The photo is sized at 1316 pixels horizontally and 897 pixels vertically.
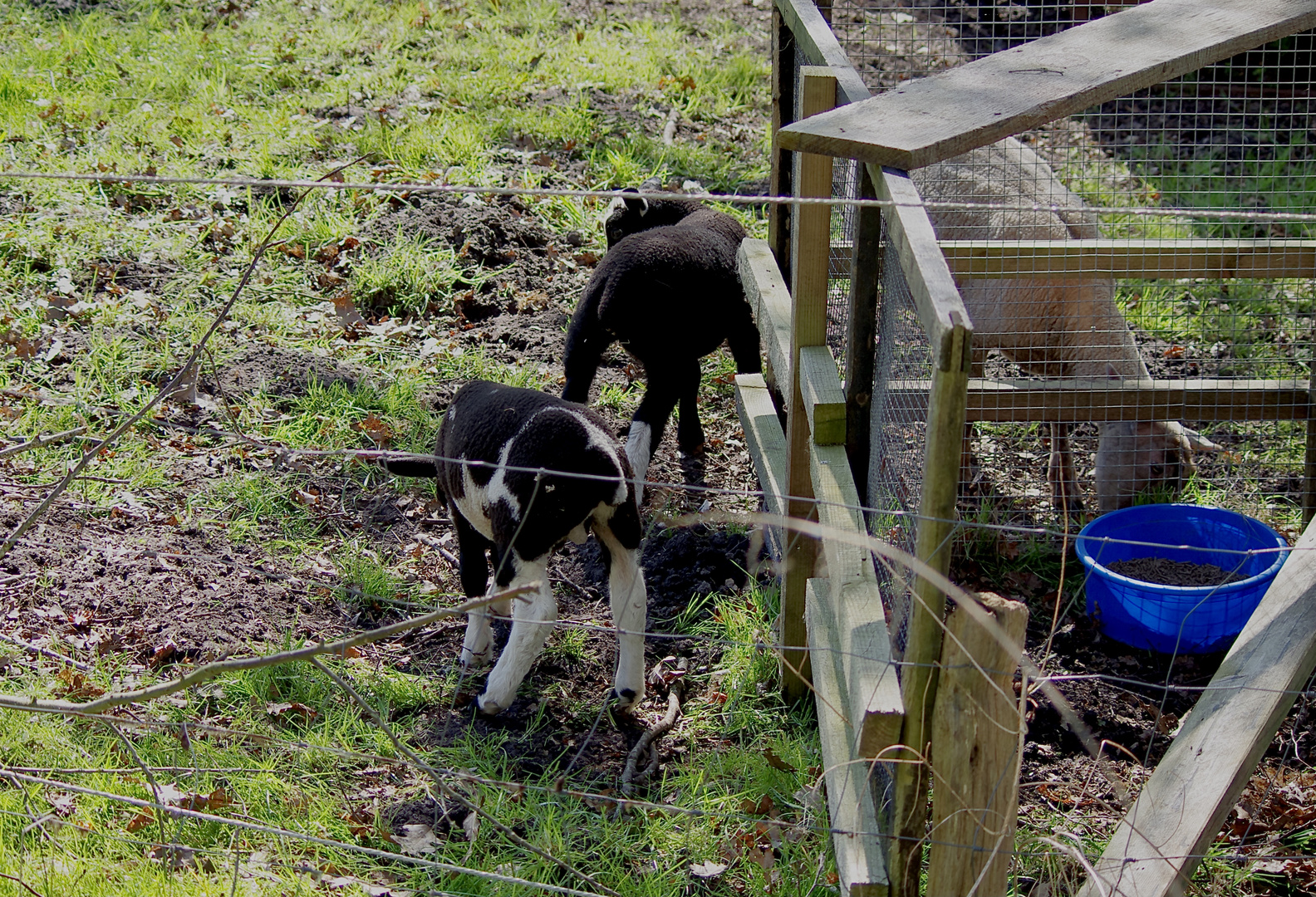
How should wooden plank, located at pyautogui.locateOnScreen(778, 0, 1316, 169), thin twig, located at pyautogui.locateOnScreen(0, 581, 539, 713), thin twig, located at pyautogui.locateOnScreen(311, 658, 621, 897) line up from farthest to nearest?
1. wooden plank, located at pyautogui.locateOnScreen(778, 0, 1316, 169)
2. thin twig, located at pyautogui.locateOnScreen(311, 658, 621, 897)
3. thin twig, located at pyautogui.locateOnScreen(0, 581, 539, 713)

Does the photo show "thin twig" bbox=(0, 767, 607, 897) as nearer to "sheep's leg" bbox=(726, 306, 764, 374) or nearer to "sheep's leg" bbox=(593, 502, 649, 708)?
"sheep's leg" bbox=(593, 502, 649, 708)

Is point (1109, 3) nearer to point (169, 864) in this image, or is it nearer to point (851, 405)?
point (851, 405)

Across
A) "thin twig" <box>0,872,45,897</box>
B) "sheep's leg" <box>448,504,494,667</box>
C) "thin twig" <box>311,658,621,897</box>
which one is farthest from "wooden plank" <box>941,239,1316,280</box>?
"thin twig" <box>0,872,45,897</box>

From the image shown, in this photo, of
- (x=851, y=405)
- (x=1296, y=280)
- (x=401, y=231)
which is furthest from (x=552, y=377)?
(x=1296, y=280)

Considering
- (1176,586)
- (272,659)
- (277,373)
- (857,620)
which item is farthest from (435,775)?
(277,373)

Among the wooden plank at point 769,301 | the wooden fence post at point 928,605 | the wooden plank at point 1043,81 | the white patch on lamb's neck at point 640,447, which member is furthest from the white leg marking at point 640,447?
the wooden fence post at point 928,605

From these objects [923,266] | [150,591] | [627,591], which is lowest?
[150,591]

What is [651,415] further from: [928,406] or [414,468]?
[928,406]

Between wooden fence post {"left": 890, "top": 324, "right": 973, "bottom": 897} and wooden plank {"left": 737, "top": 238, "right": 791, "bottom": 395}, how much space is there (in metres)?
1.59

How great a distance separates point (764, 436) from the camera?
4.40 meters

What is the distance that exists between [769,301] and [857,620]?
5.83 feet

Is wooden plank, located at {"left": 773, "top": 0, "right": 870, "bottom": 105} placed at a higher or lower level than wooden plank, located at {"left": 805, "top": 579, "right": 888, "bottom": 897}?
higher

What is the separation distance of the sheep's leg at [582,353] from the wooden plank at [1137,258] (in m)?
1.49

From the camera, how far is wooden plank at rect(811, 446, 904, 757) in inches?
92.4
